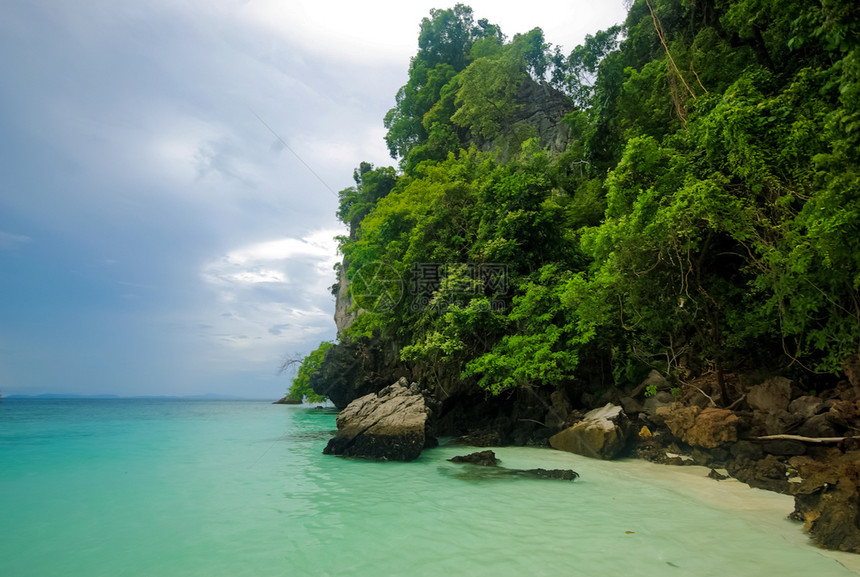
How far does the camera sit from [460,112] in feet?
68.8

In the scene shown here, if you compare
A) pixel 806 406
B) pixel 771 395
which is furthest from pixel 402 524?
pixel 771 395

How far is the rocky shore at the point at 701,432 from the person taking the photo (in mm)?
4098

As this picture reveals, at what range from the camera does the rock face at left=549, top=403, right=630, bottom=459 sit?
8.10 meters

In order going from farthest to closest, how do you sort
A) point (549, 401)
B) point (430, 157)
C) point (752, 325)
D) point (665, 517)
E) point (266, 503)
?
point (430, 157) → point (549, 401) → point (752, 325) → point (266, 503) → point (665, 517)

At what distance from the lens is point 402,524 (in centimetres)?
463

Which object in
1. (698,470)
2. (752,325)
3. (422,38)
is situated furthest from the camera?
(422,38)

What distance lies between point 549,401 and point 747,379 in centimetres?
479

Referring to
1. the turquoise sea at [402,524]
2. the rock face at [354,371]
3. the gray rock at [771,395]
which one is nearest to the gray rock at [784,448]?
the gray rock at [771,395]

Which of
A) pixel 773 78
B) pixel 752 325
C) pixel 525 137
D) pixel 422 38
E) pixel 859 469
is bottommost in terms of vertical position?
pixel 859 469

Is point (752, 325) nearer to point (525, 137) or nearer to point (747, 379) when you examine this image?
point (747, 379)

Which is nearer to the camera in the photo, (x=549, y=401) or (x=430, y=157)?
(x=549, y=401)

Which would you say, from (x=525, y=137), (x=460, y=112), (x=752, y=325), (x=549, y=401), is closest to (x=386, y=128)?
(x=460, y=112)

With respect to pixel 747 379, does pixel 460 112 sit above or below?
above

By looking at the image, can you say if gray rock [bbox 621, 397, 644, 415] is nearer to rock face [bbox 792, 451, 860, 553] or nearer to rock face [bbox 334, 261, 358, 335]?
rock face [bbox 792, 451, 860, 553]
